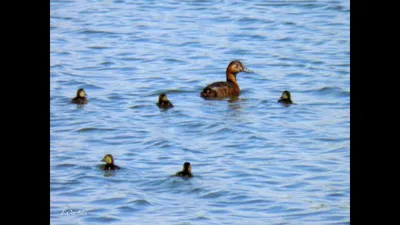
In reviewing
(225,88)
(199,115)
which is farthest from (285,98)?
(199,115)

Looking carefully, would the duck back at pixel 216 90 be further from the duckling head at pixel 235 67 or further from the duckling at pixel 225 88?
the duckling head at pixel 235 67

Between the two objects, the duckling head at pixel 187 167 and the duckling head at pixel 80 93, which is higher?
the duckling head at pixel 80 93

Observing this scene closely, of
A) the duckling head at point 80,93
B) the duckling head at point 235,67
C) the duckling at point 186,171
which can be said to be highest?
the duckling head at point 235,67

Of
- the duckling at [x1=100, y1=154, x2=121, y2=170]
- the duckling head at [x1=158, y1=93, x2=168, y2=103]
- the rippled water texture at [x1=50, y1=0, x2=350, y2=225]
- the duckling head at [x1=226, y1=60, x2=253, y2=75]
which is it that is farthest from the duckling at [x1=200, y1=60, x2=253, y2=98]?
the duckling at [x1=100, y1=154, x2=121, y2=170]

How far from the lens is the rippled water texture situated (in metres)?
6.29

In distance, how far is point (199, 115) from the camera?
31.8 ft

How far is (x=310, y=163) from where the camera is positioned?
7688mm

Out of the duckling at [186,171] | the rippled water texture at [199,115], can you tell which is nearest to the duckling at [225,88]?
the rippled water texture at [199,115]

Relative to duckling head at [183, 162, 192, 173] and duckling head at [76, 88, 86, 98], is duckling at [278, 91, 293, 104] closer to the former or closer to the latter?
duckling head at [76, 88, 86, 98]

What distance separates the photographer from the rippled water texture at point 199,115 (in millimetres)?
6289
